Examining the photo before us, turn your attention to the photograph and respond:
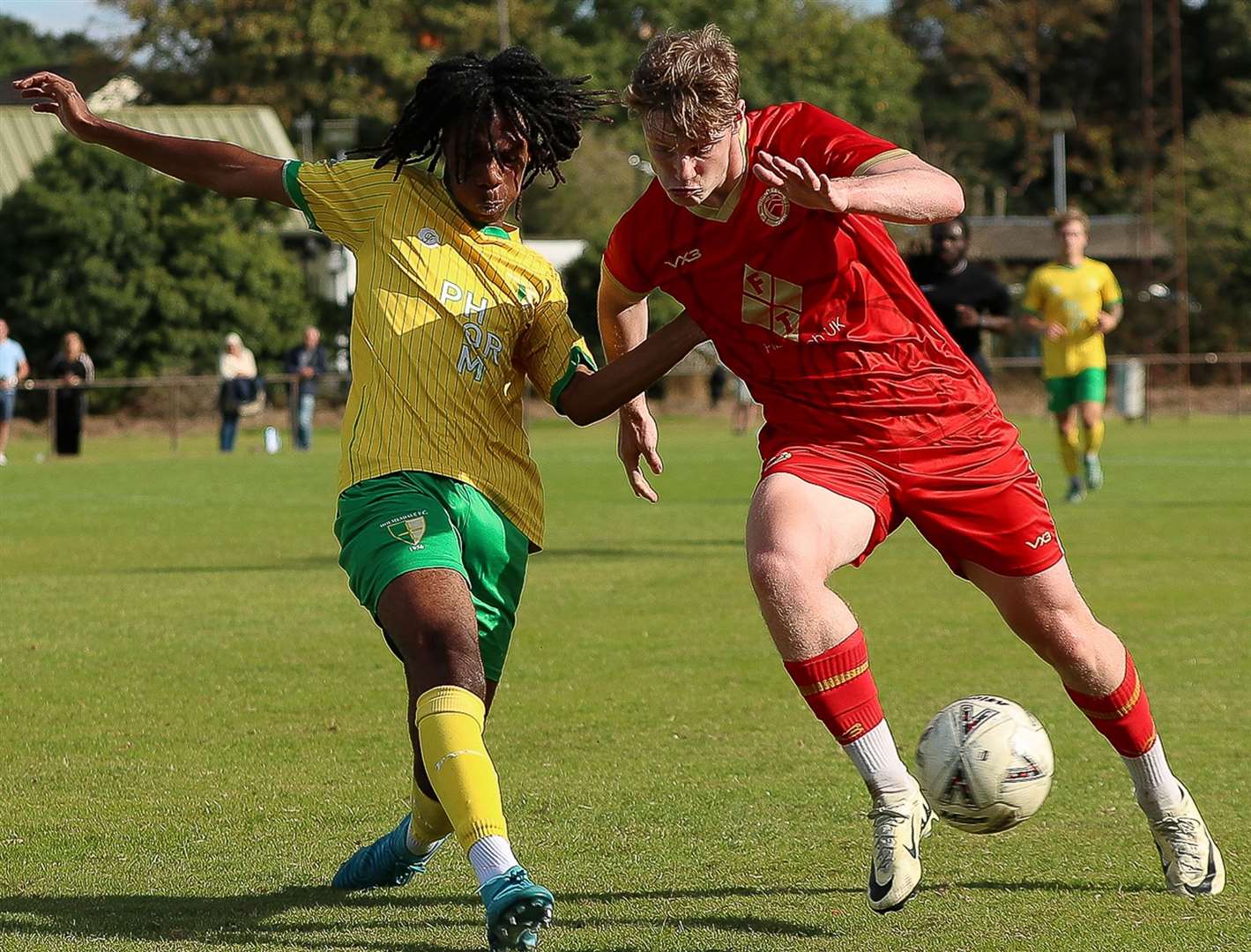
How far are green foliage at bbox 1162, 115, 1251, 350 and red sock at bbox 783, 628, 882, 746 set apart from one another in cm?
4716

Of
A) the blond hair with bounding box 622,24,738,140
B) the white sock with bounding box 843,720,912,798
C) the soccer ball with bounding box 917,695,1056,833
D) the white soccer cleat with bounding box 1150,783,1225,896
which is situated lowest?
the white soccer cleat with bounding box 1150,783,1225,896

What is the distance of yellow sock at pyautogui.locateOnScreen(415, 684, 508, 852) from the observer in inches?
162

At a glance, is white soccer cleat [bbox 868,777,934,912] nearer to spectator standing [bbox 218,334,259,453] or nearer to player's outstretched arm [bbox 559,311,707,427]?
player's outstretched arm [bbox 559,311,707,427]

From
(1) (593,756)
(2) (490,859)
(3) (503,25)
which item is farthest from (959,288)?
(3) (503,25)

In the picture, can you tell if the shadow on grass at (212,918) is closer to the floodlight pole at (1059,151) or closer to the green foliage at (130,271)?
the green foliage at (130,271)

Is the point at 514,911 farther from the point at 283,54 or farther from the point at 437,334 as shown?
the point at 283,54

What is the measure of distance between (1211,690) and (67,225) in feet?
115

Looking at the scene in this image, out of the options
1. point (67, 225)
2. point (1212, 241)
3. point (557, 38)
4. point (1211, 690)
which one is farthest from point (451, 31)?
point (1211, 690)

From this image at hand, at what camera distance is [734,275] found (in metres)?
4.69

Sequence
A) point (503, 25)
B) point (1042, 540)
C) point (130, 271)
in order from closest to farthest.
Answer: point (1042, 540), point (130, 271), point (503, 25)

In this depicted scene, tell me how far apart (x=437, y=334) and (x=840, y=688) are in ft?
4.41

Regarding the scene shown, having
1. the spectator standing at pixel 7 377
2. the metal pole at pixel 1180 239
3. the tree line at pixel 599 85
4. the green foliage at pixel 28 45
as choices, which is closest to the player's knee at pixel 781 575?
the spectator standing at pixel 7 377

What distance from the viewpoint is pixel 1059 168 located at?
60875mm

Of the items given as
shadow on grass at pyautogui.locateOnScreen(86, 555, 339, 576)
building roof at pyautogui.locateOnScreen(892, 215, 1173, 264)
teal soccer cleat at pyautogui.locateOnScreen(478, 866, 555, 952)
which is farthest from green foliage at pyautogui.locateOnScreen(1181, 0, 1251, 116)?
teal soccer cleat at pyautogui.locateOnScreen(478, 866, 555, 952)
